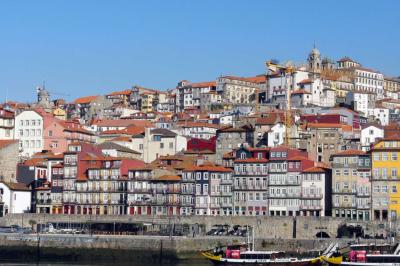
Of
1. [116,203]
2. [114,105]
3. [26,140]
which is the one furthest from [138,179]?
[114,105]

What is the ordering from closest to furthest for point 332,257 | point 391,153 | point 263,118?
point 332,257 < point 391,153 < point 263,118

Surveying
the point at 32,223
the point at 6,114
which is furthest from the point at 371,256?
the point at 6,114

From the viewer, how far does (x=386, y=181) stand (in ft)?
254

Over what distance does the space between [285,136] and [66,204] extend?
23.9m

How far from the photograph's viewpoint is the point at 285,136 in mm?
97625

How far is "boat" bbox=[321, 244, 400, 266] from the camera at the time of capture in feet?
187

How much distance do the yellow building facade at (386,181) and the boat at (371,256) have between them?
56.3 ft

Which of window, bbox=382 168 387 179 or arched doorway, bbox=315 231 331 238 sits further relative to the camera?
window, bbox=382 168 387 179

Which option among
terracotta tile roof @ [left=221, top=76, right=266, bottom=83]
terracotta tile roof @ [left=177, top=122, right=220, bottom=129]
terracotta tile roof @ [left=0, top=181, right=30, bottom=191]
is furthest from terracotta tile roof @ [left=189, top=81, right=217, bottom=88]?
terracotta tile roof @ [left=0, top=181, right=30, bottom=191]

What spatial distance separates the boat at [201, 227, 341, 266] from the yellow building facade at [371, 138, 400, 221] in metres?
16.3

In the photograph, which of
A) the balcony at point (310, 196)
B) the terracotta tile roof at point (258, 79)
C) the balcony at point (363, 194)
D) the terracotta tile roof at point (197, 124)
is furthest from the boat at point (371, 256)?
the terracotta tile roof at point (258, 79)

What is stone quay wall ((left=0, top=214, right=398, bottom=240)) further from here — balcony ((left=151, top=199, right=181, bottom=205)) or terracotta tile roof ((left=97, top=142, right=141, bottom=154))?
terracotta tile roof ((left=97, top=142, right=141, bottom=154))

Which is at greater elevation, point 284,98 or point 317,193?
point 284,98

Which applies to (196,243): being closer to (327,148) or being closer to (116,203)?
(116,203)
